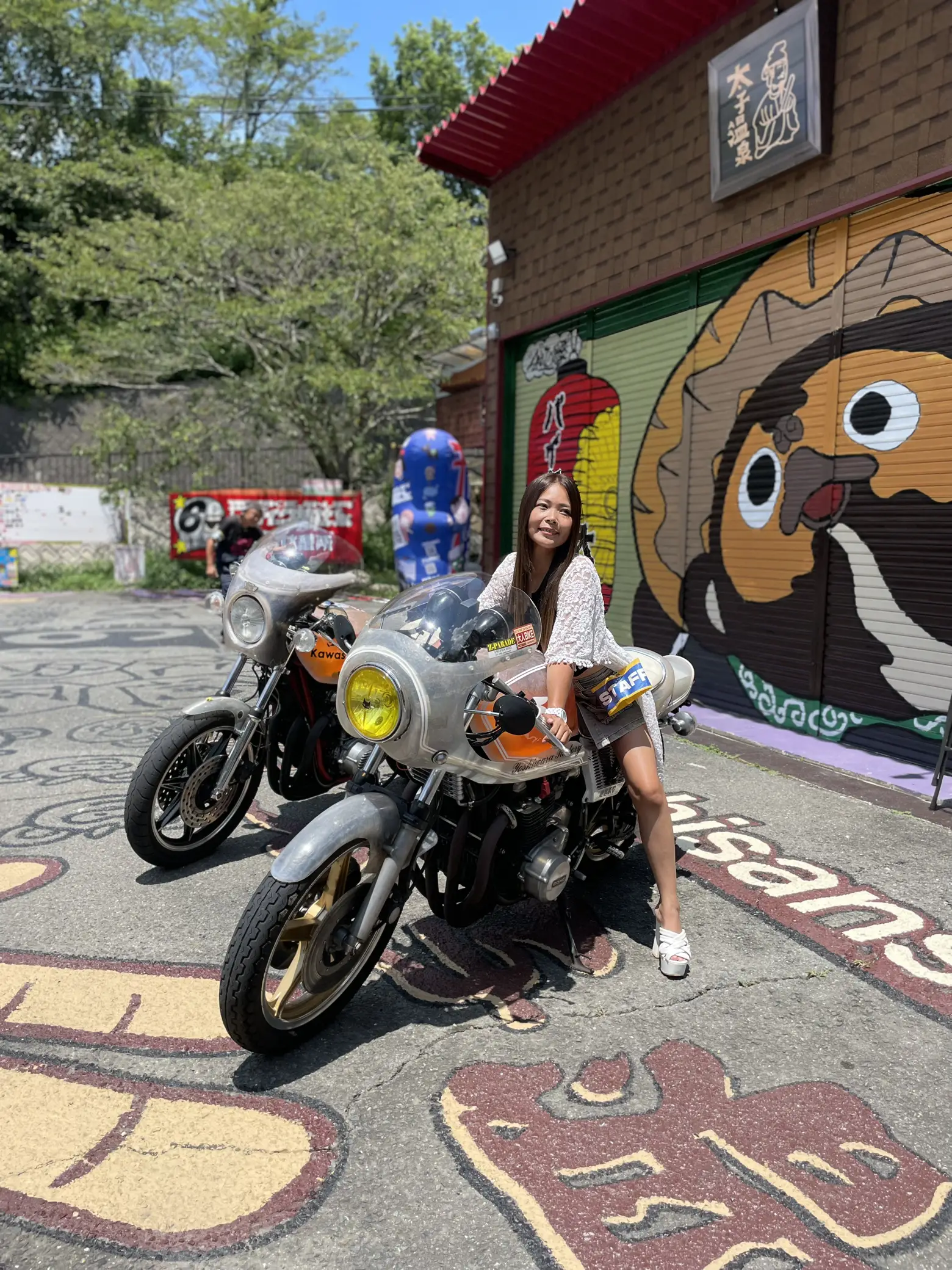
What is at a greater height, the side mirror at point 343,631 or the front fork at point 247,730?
the side mirror at point 343,631

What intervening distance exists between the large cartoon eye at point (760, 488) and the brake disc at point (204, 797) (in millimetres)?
4637

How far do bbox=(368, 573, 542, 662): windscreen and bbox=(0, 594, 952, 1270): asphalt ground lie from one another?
1155 mm

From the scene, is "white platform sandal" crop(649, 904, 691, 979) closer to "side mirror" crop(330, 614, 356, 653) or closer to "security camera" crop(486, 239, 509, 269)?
"side mirror" crop(330, 614, 356, 653)

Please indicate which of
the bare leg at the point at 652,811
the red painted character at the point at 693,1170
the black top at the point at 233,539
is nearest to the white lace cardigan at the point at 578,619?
the bare leg at the point at 652,811

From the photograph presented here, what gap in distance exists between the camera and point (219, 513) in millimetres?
17984

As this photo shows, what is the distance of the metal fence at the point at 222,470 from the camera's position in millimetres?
20344

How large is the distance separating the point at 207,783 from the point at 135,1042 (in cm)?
144

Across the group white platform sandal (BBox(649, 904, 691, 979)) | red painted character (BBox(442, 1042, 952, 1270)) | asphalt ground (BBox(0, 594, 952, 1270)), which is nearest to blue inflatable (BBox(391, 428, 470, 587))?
asphalt ground (BBox(0, 594, 952, 1270))

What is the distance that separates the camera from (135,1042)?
2.66 metres

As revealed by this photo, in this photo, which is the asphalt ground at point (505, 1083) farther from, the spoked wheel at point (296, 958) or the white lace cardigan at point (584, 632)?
the white lace cardigan at point (584, 632)

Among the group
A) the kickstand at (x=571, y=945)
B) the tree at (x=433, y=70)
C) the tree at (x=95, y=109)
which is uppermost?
the tree at (x=433, y=70)

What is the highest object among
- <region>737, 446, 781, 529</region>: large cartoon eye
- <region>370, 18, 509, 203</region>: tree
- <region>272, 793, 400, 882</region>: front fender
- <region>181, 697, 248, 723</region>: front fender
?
<region>370, 18, 509, 203</region>: tree

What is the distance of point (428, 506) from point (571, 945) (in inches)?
396

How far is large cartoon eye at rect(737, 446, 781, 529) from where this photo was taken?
22.5 feet
